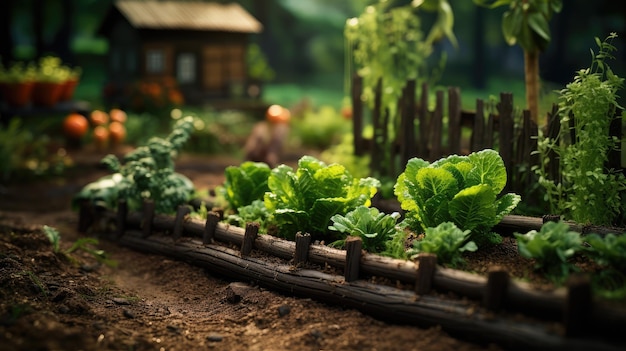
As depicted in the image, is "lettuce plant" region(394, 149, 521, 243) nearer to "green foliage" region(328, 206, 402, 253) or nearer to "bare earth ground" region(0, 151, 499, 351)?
"green foliage" region(328, 206, 402, 253)

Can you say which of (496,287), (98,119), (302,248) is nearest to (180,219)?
(302,248)

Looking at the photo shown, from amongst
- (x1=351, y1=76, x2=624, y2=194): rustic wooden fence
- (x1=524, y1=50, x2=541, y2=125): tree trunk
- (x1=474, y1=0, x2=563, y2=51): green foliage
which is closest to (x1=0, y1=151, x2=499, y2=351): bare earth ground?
(x1=351, y1=76, x2=624, y2=194): rustic wooden fence

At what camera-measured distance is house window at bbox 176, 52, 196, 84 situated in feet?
46.3

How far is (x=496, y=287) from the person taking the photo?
3.89 meters

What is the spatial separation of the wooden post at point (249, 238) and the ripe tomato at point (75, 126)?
649 centimetres

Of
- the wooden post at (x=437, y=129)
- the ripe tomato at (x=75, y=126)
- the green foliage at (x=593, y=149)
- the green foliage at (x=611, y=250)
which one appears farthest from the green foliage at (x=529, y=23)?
the ripe tomato at (x=75, y=126)

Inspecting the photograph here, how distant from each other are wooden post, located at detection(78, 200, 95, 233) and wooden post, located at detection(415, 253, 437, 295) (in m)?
3.94

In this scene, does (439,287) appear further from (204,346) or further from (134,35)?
(134,35)

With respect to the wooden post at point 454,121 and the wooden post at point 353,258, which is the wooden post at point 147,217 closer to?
the wooden post at point 353,258

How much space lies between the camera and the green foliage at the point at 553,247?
4102 millimetres

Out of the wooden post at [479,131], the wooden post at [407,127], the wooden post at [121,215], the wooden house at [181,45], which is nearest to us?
the wooden post at [479,131]

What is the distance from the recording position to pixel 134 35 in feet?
44.7

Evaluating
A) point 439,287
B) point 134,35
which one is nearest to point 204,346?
point 439,287

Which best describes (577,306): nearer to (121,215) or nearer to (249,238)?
(249,238)
